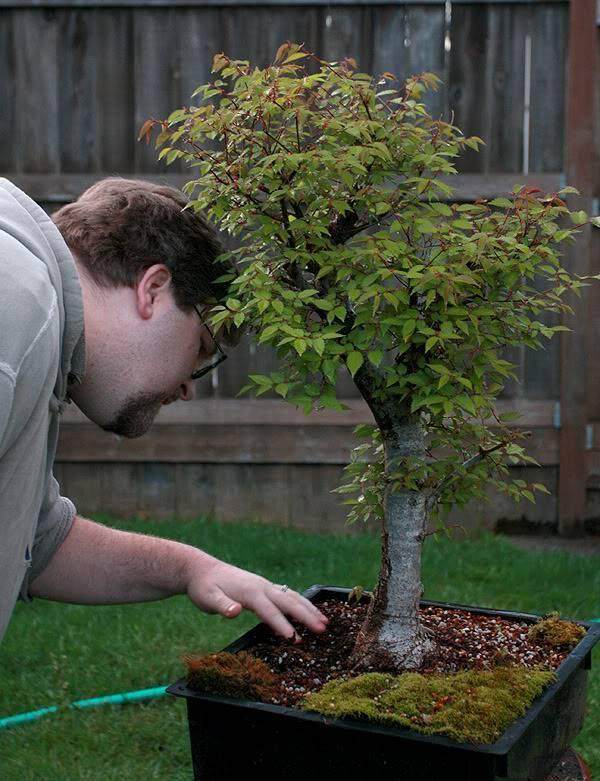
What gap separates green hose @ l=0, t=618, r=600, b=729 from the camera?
2.68 metres

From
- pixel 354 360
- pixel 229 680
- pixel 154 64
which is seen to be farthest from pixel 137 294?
pixel 154 64

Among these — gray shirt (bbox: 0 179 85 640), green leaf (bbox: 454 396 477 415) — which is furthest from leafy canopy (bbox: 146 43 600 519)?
gray shirt (bbox: 0 179 85 640)

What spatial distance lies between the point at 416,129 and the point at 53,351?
0.74 metres

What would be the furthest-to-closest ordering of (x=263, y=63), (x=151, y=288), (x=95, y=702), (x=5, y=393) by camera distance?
1. (x=263, y=63)
2. (x=95, y=702)
3. (x=151, y=288)
4. (x=5, y=393)

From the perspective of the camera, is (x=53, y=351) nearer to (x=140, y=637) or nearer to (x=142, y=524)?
(x=140, y=637)

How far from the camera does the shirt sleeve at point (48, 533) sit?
6.13ft

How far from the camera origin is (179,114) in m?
1.75

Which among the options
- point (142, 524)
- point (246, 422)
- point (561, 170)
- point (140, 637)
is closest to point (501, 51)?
point (561, 170)

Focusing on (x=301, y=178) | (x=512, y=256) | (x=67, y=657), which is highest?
(x=301, y=178)

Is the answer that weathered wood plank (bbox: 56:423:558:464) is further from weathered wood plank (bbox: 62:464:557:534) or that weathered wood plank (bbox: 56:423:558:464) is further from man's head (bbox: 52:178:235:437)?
man's head (bbox: 52:178:235:437)

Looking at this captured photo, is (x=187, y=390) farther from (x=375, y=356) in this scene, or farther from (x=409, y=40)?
(x=409, y=40)

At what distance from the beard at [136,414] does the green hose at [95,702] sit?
4.09 feet

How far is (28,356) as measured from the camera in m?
1.28

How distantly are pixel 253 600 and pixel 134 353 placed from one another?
438 mm
